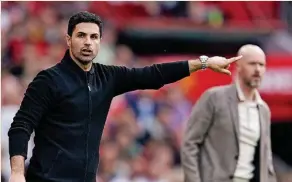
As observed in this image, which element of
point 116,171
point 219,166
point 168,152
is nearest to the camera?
point 219,166

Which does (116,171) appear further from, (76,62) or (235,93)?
(76,62)

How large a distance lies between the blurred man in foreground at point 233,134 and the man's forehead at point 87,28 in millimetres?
2154

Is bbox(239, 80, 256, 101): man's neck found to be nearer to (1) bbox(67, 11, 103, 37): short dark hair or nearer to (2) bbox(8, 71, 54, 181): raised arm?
(1) bbox(67, 11, 103, 37): short dark hair

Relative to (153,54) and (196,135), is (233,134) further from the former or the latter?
(153,54)

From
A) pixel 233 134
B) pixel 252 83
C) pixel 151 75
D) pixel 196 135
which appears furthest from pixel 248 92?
pixel 151 75

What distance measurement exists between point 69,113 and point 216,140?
2297 millimetres

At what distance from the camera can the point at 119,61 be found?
14953 mm

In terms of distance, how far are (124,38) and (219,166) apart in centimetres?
740

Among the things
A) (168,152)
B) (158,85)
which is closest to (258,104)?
(158,85)

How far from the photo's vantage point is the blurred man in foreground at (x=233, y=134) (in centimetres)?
828

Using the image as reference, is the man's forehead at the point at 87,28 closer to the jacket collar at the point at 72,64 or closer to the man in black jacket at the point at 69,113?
the man in black jacket at the point at 69,113

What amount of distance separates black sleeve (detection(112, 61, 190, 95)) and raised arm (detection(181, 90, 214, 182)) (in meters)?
1.79

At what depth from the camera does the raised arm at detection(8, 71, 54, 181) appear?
20.2 feet

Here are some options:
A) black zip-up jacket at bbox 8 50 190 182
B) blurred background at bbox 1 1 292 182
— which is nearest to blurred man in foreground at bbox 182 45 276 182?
black zip-up jacket at bbox 8 50 190 182
